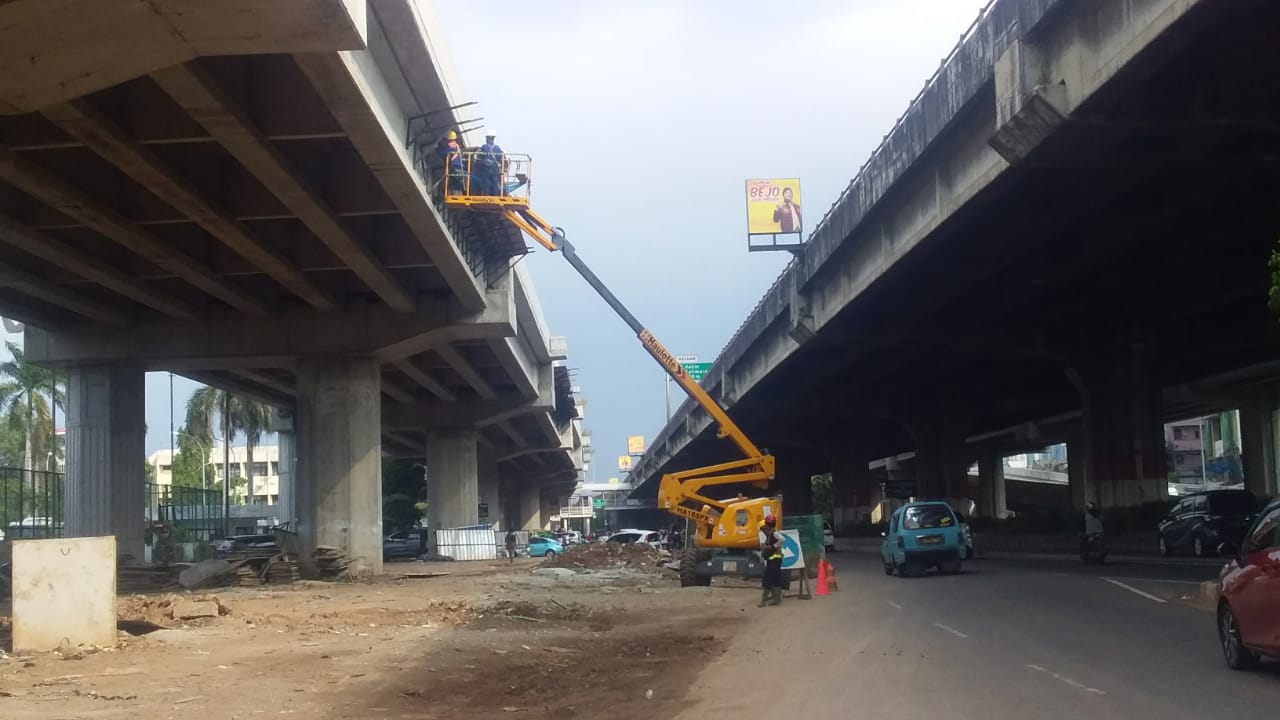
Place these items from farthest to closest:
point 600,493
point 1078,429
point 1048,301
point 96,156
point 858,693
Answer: point 600,493 < point 1078,429 < point 1048,301 < point 96,156 < point 858,693

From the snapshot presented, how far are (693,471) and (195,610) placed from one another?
46.5 feet

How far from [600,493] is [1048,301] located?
15672 cm

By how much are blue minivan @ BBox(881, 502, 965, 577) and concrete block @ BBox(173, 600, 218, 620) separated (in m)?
16.7

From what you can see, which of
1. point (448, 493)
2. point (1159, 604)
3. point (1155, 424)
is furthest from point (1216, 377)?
point (1159, 604)

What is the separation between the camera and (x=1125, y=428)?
44062mm

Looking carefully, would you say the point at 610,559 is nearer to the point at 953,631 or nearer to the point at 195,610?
the point at 195,610

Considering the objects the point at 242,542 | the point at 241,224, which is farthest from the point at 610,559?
the point at 241,224

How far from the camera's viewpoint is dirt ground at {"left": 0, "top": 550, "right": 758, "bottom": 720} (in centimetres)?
1161

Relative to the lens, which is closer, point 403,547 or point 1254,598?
point 1254,598

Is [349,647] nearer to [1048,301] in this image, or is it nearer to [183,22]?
[183,22]

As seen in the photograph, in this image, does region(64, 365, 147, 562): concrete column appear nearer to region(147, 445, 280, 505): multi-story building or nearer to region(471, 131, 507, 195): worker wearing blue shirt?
region(471, 131, 507, 195): worker wearing blue shirt

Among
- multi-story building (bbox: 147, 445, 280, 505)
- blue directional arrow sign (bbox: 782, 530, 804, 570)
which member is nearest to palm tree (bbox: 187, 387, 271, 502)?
multi-story building (bbox: 147, 445, 280, 505)

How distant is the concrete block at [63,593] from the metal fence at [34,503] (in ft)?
87.9

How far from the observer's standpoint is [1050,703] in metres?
10.6
